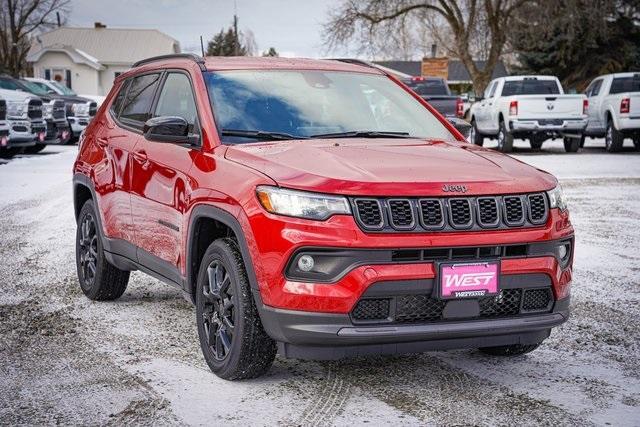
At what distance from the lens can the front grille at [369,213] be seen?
4.47 metres

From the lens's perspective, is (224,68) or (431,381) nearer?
(431,381)

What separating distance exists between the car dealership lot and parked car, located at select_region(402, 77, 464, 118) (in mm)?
20105

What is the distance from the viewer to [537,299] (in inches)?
192

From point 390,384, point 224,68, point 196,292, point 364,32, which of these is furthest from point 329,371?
point 364,32

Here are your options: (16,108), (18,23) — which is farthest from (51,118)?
(18,23)

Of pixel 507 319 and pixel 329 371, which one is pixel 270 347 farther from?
pixel 507 319

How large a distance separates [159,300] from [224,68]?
2.12 m

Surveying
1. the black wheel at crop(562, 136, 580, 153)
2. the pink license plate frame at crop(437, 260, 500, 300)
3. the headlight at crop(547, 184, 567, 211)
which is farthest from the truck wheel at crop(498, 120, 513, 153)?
the pink license plate frame at crop(437, 260, 500, 300)

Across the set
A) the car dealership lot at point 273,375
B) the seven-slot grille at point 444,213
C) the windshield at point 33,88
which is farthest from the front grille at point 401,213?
the windshield at point 33,88

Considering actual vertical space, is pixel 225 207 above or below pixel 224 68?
below

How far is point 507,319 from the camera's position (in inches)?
187

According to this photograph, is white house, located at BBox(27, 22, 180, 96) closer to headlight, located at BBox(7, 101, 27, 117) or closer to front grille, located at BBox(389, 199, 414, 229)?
headlight, located at BBox(7, 101, 27, 117)

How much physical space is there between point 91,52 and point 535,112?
63.8 meters

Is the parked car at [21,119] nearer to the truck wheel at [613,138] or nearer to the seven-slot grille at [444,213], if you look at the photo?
the truck wheel at [613,138]
